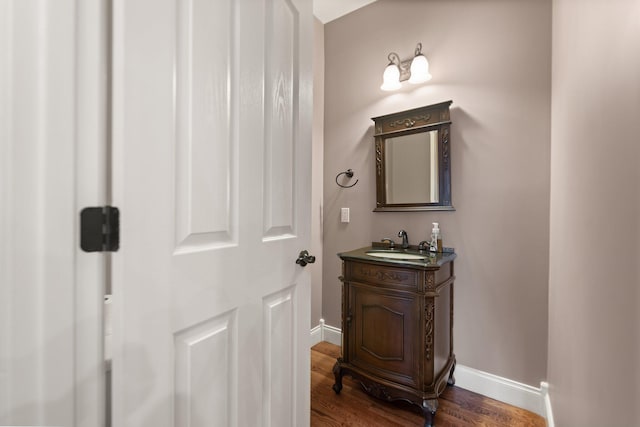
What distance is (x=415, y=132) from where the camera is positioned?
193 cm

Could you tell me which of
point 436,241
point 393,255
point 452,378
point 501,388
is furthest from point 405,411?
point 436,241

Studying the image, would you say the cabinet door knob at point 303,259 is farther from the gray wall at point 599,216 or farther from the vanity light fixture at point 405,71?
the vanity light fixture at point 405,71

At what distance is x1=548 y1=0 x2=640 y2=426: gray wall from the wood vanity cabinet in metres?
0.52

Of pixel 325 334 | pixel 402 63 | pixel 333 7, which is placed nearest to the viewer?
pixel 402 63

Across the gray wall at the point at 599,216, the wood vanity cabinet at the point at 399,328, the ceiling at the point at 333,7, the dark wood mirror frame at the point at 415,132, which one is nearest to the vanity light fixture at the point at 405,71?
the dark wood mirror frame at the point at 415,132

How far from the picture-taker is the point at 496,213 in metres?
1.67

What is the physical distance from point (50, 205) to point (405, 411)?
1.87m

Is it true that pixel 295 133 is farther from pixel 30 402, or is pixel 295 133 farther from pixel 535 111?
pixel 535 111

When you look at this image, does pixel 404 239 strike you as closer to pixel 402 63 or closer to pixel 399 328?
pixel 399 328

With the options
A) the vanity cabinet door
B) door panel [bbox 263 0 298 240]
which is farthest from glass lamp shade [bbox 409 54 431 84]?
the vanity cabinet door

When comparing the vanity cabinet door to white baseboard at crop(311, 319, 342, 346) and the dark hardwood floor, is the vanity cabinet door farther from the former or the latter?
white baseboard at crop(311, 319, 342, 346)

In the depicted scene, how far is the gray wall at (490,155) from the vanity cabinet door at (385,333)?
52 cm

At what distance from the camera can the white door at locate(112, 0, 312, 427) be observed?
561mm

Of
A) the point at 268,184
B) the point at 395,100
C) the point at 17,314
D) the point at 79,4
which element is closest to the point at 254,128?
the point at 268,184
